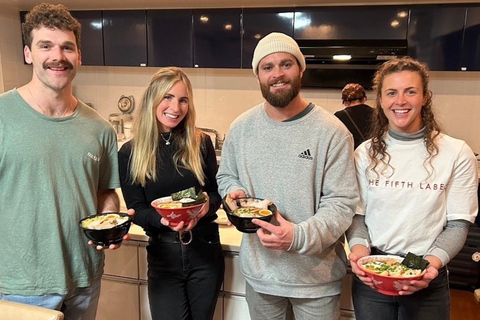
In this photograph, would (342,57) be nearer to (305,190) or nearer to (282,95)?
(282,95)

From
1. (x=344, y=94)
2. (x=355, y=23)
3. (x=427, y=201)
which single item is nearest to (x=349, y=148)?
(x=427, y=201)

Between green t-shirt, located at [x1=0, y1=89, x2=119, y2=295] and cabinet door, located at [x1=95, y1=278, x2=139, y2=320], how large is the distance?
59 centimetres

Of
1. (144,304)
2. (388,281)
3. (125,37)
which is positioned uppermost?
(125,37)

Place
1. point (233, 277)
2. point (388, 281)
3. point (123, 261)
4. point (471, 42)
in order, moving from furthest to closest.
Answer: point (471, 42), point (123, 261), point (233, 277), point (388, 281)

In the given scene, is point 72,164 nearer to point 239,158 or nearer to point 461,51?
point 239,158

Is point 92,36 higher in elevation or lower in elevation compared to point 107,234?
higher

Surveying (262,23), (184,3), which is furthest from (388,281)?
(184,3)

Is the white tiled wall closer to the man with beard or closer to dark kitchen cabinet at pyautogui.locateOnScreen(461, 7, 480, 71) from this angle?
dark kitchen cabinet at pyautogui.locateOnScreen(461, 7, 480, 71)

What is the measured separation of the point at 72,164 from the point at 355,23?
9.08 ft

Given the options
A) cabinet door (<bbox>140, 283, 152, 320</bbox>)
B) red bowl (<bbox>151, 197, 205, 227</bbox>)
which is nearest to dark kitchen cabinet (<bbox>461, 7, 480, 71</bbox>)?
red bowl (<bbox>151, 197, 205, 227</bbox>)

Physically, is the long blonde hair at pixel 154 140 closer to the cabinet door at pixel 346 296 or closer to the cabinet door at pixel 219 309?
the cabinet door at pixel 219 309

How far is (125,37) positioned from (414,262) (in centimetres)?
340

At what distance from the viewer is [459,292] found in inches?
129

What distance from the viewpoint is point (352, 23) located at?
341 centimetres
